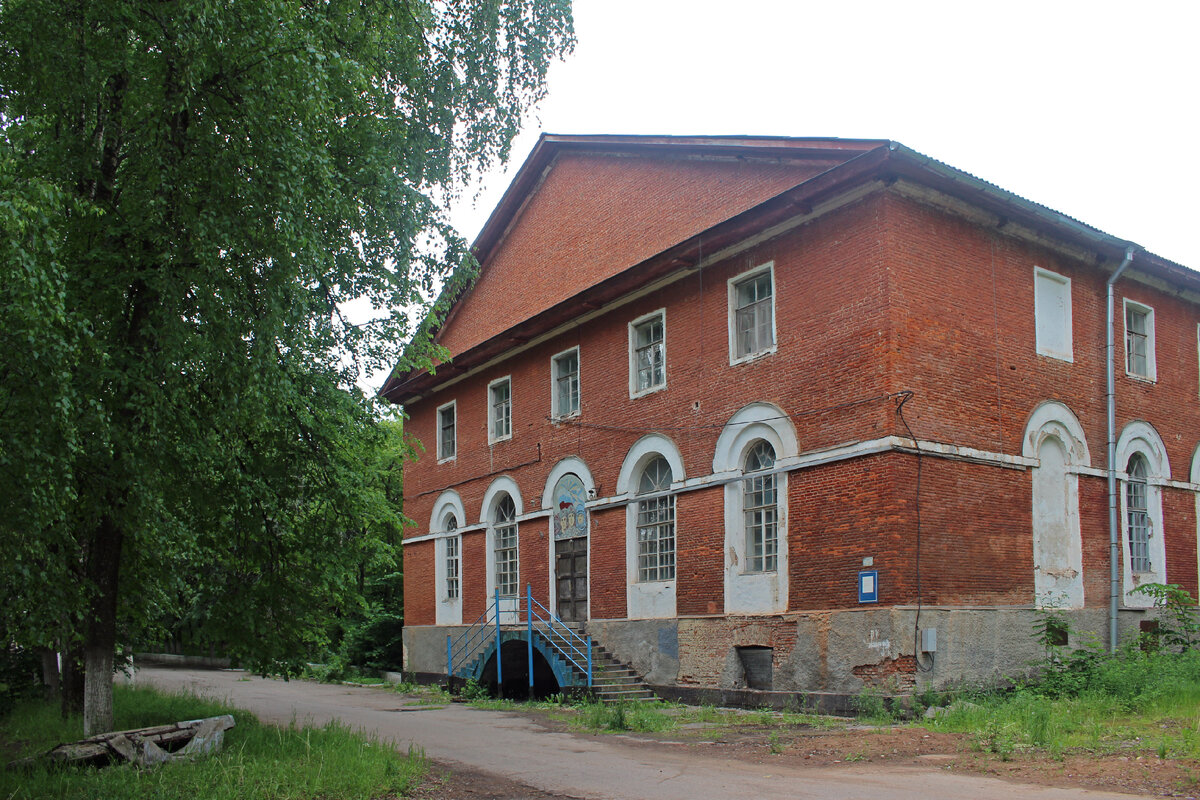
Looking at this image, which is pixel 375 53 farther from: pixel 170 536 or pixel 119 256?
pixel 170 536

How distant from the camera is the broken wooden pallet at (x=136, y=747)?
9086mm

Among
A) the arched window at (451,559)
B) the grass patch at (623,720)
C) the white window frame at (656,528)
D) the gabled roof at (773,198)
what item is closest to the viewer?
the grass patch at (623,720)

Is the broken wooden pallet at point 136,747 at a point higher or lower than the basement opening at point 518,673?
higher

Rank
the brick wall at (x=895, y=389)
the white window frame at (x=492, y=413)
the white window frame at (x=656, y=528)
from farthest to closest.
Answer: the white window frame at (x=492, y=413), the white window frame at (x=656, y=528), the brick wall at (x=895, y=389)

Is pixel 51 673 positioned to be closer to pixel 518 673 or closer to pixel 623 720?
pixel 518 673

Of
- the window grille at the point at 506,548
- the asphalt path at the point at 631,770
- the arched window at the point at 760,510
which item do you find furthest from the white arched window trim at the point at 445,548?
the arched window at the point at 760,510

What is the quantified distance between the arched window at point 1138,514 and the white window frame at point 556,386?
946 centimetres

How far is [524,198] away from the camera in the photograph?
77.0ft

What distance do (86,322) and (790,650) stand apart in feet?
32.7

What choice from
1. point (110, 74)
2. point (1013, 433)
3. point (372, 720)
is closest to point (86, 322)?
point (110, 74)

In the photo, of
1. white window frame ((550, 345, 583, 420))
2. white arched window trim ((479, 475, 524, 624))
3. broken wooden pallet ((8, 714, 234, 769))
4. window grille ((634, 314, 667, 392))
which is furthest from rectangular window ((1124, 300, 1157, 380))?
broken wooden pallet ((8, 714, 234, 769))

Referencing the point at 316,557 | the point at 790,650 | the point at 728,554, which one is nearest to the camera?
the point at 316,557

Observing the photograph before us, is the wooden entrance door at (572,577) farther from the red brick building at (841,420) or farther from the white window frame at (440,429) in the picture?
the white window frame at (440,429)

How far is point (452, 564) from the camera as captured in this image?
2405cm
